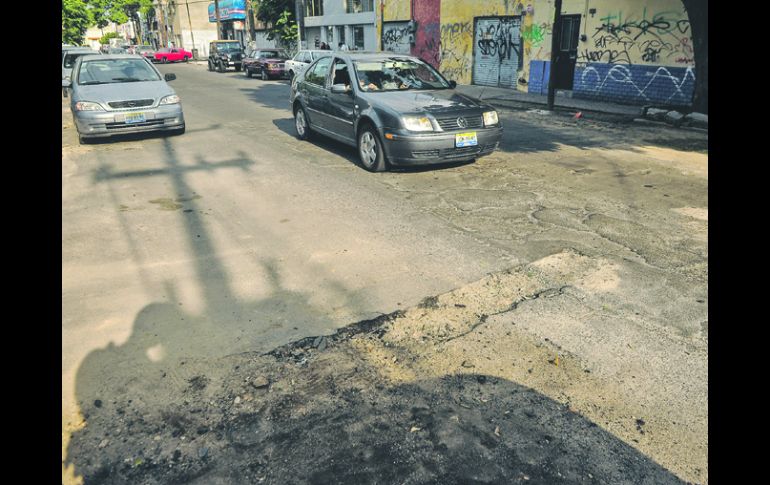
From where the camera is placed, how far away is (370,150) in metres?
8.13

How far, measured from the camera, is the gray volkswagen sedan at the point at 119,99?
9766 millimetres

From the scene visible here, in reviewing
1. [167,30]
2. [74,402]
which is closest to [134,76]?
[74,402]

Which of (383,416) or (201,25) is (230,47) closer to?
(201,25)

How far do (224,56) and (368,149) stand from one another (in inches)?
1109

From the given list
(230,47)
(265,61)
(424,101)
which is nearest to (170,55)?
(230,47)

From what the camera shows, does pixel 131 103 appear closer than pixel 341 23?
Yes

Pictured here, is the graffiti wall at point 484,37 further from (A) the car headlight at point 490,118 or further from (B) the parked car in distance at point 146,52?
(B) the parked car in distance at point 146,52

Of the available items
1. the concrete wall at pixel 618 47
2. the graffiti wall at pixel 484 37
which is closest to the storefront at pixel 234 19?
the graffiti wall at pixel 484 37

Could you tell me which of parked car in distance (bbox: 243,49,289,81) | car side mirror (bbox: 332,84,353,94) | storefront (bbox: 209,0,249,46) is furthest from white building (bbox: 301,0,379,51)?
car side mirror (bbox: 332,84,353,94)

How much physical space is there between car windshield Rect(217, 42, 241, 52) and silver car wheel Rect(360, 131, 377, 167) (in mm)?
29490

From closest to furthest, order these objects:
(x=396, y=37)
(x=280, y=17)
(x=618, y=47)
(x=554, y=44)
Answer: (x=554, y=44) < (x=618, y=47) < (x=396, y=37) < (x=280, y=17)

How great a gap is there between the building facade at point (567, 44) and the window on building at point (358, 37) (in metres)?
5.22

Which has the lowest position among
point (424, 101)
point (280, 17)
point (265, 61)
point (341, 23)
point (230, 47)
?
point (424, 101)

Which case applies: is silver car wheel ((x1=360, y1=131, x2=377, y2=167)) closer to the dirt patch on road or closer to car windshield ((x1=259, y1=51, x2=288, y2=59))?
the dirt patch on road
